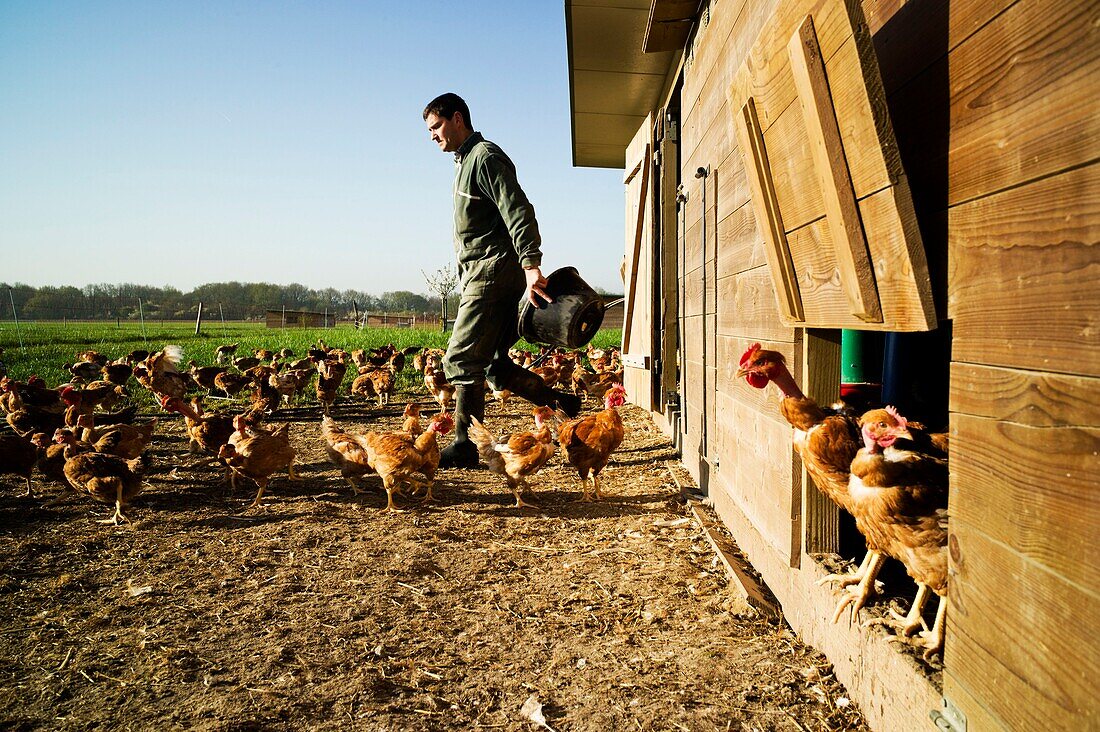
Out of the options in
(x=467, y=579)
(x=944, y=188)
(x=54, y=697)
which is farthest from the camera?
(x=467, y=579)

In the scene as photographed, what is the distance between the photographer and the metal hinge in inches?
56.1

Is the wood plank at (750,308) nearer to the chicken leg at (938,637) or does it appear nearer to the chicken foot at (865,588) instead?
the chicken foot at (865,588)

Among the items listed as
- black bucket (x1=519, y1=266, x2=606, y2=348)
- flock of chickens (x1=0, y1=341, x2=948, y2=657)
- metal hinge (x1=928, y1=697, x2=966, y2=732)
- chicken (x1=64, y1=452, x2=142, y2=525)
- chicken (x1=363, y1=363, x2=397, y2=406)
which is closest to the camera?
metal hinge (x1=928, y1=697, x2=966, y2=732)

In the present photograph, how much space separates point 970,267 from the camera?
1.35 metres

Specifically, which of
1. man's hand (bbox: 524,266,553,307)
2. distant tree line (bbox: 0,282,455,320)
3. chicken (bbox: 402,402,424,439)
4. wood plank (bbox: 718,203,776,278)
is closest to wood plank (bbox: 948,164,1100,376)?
wood plank (bbox: 718,203,776,278)

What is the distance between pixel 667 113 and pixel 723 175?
8.33 ft

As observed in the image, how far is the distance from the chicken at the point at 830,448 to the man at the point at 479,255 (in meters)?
2.95

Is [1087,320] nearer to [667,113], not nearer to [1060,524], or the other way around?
[1060,524]

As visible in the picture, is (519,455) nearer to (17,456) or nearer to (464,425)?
(464,425)

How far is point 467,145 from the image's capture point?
538 cm

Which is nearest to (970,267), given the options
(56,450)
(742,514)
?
(742,514)

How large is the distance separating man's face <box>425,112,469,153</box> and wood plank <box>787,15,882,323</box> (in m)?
4.24

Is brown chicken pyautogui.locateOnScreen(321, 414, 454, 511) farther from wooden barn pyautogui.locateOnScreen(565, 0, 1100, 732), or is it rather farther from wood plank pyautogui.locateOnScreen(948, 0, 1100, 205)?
wood plank pyautogui.locateOnScreen(948, 0, 1100, 205)

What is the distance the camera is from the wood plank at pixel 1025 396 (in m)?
1.02
